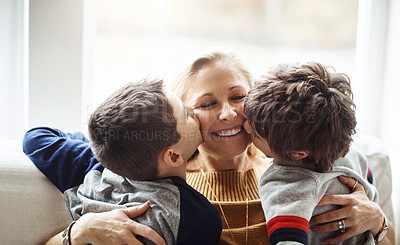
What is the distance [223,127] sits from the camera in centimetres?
166

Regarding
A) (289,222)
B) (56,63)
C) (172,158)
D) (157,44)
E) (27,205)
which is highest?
(157,44)

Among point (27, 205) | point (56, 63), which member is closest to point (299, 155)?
point (27, 205)

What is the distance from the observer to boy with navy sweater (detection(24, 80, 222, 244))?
4.32 feet

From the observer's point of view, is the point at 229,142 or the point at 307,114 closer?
the point at 307,114

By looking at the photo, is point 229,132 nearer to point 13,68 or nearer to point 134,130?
point 134,130

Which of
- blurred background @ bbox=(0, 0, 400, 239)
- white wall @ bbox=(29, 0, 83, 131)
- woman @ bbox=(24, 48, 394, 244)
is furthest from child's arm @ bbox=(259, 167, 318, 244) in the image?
white wall @ bbox=(29, 0, 83, 131)

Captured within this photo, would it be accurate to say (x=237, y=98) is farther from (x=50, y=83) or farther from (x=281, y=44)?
(x=50, y=83)

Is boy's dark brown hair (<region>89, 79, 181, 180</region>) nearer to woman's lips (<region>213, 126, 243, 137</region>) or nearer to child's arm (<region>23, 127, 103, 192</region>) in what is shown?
child's arm (<region>23, 127, 103, 192</region>)

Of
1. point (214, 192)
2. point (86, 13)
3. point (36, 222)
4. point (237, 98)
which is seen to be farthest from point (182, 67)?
point (36, 222)

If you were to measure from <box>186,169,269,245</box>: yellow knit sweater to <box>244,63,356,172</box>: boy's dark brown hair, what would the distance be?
0.98 ft

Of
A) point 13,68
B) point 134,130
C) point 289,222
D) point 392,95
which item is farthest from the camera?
point 13,68

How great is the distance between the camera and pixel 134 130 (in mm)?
1310

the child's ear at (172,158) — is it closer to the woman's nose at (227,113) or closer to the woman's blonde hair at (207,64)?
the woman's nose at (227,113)

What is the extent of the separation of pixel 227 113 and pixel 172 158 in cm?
33
